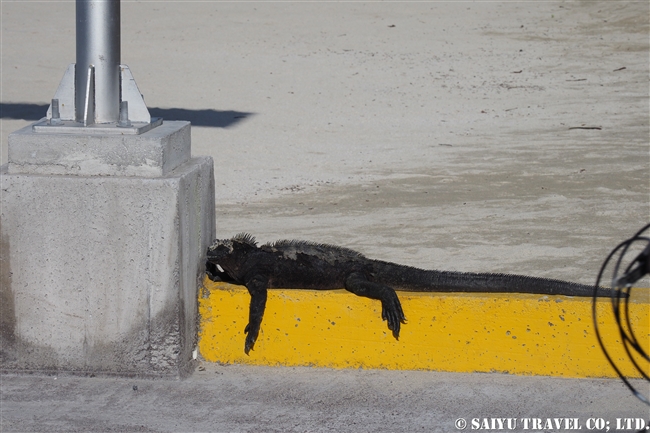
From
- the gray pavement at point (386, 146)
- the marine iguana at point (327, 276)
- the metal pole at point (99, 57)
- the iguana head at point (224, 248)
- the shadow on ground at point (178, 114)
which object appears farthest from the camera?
the shadow on ground at point (178, 114)

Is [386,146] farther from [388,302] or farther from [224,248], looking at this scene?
[388,302]

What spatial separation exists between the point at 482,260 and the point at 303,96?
9.34 meters

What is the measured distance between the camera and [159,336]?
511 cm

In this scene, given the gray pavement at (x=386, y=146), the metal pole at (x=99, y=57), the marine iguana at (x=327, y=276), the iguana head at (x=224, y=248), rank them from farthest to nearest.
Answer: the iguana head at (x=224, y=248) → the marine iguana at (x=327, y=276) → the metal pole at (x=99, y=57) → the gray pavement at (x=386, y=146)

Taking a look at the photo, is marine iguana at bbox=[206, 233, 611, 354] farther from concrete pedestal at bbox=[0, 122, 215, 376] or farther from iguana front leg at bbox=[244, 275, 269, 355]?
concrete pedestal at bbox=[0, 122, 215, 376]

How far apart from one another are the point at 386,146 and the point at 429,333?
8.25 metres

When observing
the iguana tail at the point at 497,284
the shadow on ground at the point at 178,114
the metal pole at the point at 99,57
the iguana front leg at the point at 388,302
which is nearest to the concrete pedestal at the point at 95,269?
the metal pole at the point at 99,57

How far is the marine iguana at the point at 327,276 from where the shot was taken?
5410 millimetres

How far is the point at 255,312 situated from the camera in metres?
5.30

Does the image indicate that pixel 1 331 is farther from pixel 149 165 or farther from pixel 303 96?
pixel 303 96

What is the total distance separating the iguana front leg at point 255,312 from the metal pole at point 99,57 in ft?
4.23

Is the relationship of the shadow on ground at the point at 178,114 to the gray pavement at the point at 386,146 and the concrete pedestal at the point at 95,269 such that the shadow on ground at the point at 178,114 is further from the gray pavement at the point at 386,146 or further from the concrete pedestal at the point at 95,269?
the concrete pedestal at the point at 95,269

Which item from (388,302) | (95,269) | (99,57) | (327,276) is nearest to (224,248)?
(327,276)

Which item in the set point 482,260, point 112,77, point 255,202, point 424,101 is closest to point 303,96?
point 424,101
